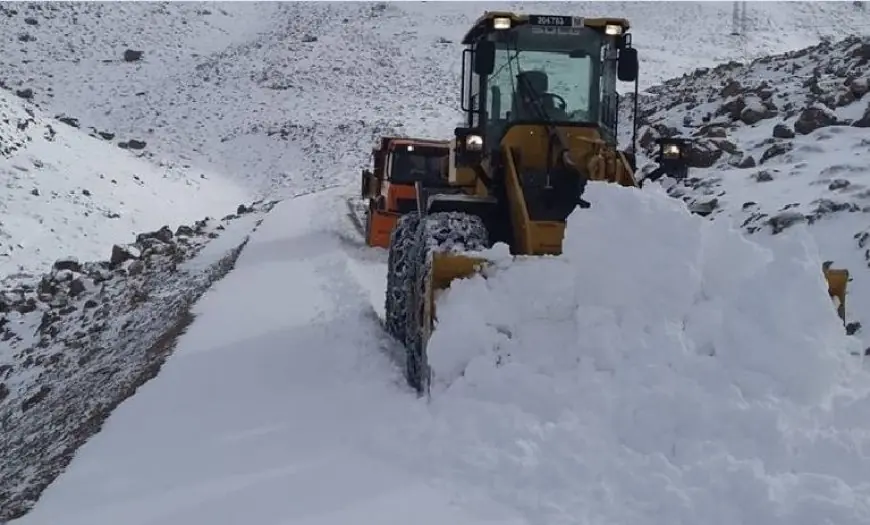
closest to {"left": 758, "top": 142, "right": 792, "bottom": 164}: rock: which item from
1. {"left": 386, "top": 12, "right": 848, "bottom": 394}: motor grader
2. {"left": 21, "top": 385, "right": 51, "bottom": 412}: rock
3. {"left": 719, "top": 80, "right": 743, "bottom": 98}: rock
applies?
{"left": 719, "top": 80, "right": 743, "bottom": 98}: rock

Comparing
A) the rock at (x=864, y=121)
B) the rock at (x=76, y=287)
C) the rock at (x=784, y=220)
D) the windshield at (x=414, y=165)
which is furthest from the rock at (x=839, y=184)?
the rock at (x=76, y=287)

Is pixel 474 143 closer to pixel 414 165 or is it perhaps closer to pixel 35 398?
pixel 35 398

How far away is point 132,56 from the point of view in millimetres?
43250

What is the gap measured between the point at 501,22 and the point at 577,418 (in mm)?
3897

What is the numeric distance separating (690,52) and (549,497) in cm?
4419

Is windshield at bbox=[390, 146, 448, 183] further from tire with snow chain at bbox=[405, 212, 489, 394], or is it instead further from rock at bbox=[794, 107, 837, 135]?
tire with snow chain at bbox=[405, 212, 489, 394]

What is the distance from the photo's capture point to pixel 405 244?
9.09 meters

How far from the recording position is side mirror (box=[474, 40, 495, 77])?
309 inches

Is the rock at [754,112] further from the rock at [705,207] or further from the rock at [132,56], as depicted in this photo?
the rock at [132,56]

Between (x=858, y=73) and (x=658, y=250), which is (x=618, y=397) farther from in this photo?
(x=858, y=73)

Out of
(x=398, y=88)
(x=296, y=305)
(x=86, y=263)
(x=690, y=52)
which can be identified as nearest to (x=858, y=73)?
(x=296, y=305)

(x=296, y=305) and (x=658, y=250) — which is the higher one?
(x=658, y=250)

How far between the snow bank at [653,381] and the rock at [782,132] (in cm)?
869

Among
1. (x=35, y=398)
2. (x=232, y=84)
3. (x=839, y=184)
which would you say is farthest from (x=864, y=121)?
(x=232, y=84)
